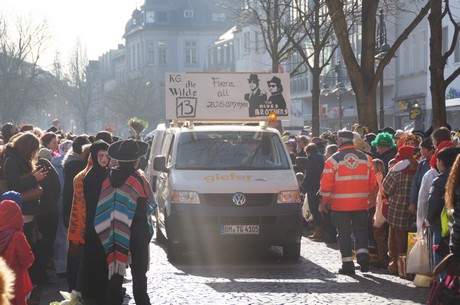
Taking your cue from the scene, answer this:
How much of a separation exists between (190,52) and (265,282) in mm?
114064

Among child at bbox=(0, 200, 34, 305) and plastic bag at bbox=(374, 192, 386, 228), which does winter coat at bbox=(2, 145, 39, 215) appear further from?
plastic bag at bbox=(374, 192, 386, 228)

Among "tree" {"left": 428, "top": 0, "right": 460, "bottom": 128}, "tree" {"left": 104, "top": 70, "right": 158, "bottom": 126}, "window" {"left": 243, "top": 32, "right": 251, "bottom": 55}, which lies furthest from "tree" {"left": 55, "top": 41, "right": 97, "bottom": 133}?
"tree" {"left": 428, "top": 0, "right": 460, "bottom": 128}

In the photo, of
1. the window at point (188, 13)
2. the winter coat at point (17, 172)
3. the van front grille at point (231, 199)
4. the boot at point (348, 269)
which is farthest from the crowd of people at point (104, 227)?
the window at point (188, 13)

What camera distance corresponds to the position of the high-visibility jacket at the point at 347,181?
12.7m

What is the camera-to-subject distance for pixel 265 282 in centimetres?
1194

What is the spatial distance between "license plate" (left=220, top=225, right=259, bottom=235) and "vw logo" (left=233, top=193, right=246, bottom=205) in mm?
343

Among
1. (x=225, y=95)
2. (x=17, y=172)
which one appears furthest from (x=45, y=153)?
(x=225, y=95)

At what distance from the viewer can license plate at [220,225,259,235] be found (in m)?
13.6

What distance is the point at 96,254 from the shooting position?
929 centimetres

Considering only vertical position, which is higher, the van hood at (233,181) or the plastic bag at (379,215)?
the van hood at (233,181)

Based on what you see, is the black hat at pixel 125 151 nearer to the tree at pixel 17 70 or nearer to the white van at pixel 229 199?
the white van at pixel 229 199

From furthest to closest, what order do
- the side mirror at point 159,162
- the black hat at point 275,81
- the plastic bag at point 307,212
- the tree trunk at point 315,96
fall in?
1. the tree trunk at point 315,96
2. the plastic bag at point 307,212
3. the black hat at point 275,81
4. the side mirror at point 159,162

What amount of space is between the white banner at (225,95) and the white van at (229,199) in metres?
2.75

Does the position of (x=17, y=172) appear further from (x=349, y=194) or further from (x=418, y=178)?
(x=418, y=178)
